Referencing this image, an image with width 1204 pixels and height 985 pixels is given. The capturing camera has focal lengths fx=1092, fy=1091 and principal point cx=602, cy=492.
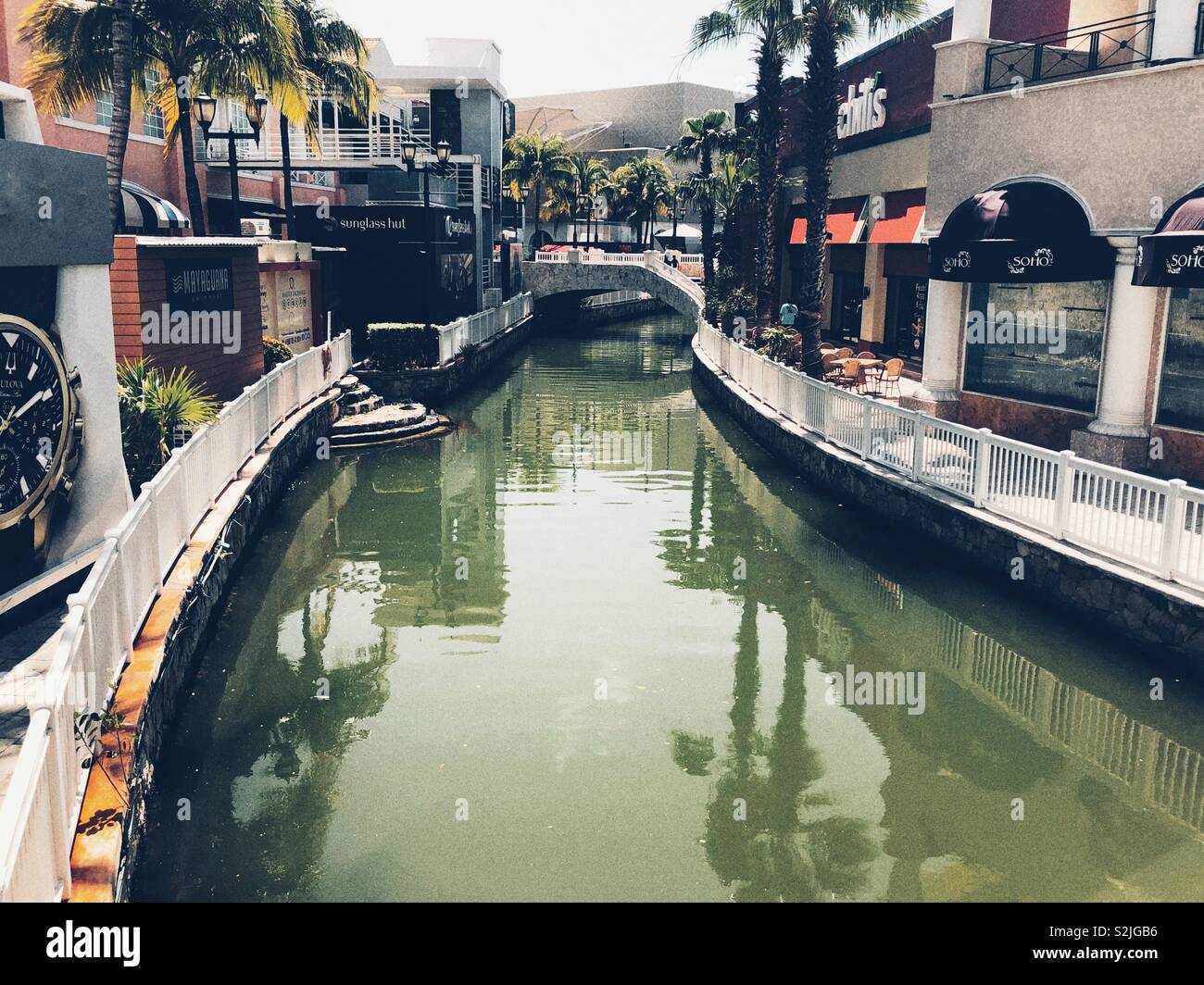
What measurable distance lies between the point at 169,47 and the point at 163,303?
8.09 meters

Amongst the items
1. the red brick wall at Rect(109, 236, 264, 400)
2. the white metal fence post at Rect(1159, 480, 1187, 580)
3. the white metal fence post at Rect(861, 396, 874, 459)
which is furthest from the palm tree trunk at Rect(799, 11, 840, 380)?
the white metal fence post at Rect(1159, 480, 1187, 580)

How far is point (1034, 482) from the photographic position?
12336 mm

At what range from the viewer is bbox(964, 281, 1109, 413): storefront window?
55.4 feet

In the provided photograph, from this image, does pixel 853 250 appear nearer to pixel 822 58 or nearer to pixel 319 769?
pixel 822 58

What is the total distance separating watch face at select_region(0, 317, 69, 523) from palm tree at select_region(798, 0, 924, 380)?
15301mm

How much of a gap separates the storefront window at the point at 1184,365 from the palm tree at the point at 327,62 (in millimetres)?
21759

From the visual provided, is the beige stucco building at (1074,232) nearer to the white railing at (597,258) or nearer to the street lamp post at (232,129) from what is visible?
the street lamp post at (232,129)

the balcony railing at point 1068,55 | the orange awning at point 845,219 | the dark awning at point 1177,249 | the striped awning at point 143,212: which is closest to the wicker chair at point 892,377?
the orange awning at point 845,219

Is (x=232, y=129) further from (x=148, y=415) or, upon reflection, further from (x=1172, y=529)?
(x=1172, y=529)

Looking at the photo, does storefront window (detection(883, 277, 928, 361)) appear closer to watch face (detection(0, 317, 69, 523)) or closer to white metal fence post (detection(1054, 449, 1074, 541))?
white metal fence post (detection(1054, 449, 1074, 541))

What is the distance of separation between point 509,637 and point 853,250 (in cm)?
2389

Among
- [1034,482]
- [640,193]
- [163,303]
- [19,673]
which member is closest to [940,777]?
[1034,482]

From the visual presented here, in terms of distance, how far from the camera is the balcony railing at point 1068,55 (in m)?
17.0

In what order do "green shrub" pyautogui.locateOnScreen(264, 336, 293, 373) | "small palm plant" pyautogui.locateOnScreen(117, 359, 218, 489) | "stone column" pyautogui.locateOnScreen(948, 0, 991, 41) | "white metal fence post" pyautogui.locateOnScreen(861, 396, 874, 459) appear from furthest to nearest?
1. "green shrub" pyautogui.locateOnScreen(264, 336, 293, 373)
2. "stone column" pyautogui.locateOnScreen(948, 0, 991, 41)
3. "white metal fence post" pyautogui.locateOnScreen(861, 396, 874, 459)
4. "small palm plant" pyautogui.locateOnScreen(117, 359, 218, 489)
